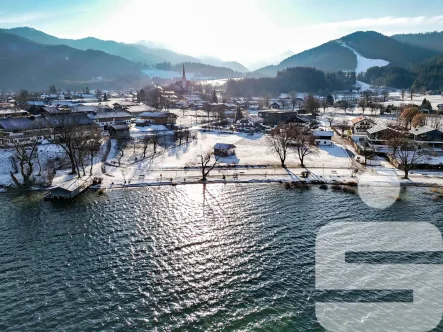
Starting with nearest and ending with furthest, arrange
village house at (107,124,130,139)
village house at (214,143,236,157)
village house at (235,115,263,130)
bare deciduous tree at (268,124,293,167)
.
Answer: bare deciduous tree at (268,124,293,167) → village house at (214,143,236,157) → village house at (107,124,130,139) → village house at (235,115,263,130)

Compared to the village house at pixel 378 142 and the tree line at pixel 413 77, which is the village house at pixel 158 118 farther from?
the tree line at pixel 413 77

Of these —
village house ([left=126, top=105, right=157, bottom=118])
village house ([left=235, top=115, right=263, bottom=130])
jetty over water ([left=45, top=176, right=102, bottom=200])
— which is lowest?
jetty over water ([left=45, top=176, right=102, bottom=200])

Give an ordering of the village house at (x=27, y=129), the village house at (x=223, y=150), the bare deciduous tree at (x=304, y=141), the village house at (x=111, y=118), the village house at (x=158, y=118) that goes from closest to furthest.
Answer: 1. the bare deciduous tree at (x=304, y=141)
2. the village house at (x=223, y=150)
3. the village house at (x=27, y=129)
4. the village house at (x=111, y=118)
5. the village house at (x=158, y=118)

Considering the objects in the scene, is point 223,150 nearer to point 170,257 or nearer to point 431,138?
point 170,257

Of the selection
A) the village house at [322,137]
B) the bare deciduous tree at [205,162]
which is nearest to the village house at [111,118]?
the bare deciduous tree at [205,162]

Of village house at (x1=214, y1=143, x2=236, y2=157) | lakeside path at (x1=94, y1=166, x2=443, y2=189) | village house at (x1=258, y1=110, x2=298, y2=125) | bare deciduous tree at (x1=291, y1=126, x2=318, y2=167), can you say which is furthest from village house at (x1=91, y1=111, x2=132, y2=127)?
bare deciduous tree at (x1=291, y1=126, x2=318, y2=167)

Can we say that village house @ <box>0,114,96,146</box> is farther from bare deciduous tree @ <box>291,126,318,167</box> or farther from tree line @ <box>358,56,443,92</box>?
tree line @ <box>358,56,443,92</box>
